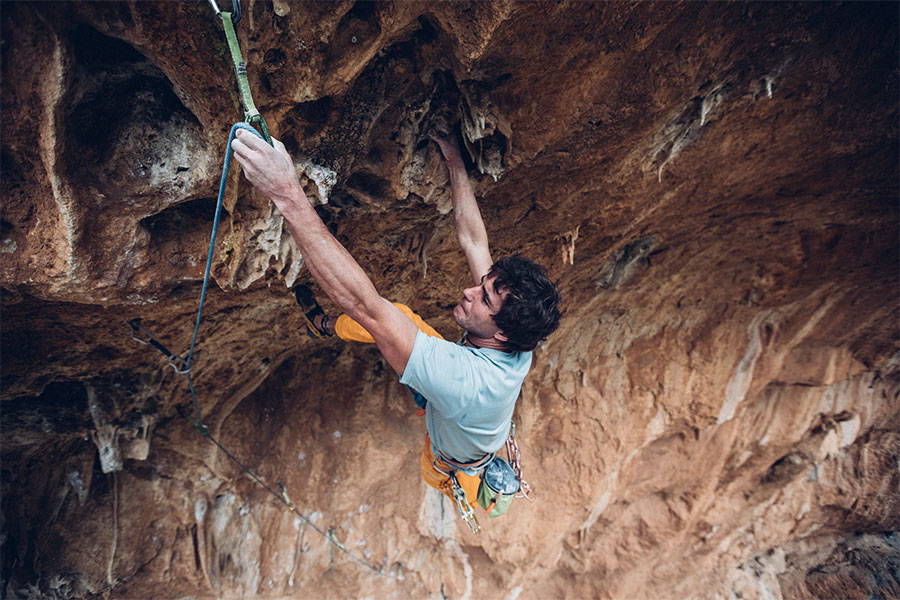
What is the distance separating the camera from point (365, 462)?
12.4 feet

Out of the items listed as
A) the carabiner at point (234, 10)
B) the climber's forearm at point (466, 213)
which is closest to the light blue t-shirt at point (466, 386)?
the climber's forearm at point (466, 213)

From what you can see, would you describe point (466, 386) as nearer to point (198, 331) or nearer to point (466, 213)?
point (466, 213)

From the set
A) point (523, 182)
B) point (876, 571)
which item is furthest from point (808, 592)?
point (523, 182)

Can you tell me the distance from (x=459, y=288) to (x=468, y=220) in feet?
2.78

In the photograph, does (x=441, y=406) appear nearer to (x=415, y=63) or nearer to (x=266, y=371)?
(x=415, y=63)

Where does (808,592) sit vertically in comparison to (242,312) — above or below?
below

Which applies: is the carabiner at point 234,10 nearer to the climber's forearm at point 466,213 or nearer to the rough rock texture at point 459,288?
the rough rock texture at point 459,288

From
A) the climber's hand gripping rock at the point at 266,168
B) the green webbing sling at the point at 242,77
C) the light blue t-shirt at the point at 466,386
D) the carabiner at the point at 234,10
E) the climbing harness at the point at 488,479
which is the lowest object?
the climbing harness at the point at 488,479

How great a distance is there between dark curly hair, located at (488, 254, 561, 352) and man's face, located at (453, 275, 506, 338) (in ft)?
0.09

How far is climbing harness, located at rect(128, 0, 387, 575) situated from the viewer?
1192 millimetres

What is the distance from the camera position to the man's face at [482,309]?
1.68m

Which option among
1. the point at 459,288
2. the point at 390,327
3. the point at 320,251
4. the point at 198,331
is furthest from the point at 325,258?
the point at 459,288

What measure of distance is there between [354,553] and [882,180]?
4.43 metres

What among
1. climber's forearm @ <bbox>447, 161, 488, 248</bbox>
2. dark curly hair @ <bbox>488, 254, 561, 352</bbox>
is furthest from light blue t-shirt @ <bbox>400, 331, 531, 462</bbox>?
climber's forearm @ <bbox>447, 161, 488, 248</bbox>
